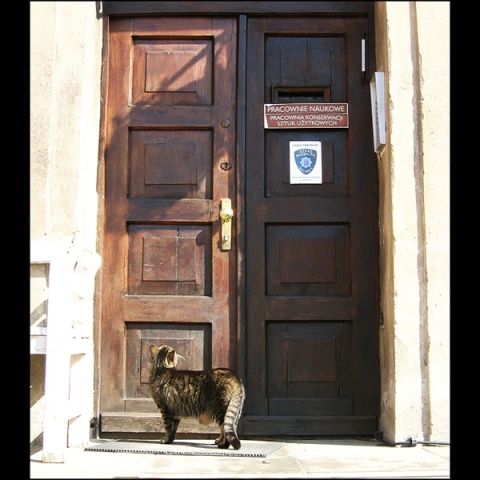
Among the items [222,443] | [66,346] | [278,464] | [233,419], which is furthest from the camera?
[222,443]

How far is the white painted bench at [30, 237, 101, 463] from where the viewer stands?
377cm

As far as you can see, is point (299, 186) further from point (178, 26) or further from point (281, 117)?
point (178, 26)

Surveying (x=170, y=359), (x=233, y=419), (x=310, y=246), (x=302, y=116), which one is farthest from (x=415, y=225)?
(x=170, y=359)

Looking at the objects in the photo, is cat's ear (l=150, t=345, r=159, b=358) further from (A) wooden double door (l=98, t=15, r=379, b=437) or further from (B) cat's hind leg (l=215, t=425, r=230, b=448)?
(B) cat's hind leg (l=215, t=425, r=230, b=448)

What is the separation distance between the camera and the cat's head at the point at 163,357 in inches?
179

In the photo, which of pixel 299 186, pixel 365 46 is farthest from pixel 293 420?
pixel 365 46

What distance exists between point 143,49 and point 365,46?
5.08 feet

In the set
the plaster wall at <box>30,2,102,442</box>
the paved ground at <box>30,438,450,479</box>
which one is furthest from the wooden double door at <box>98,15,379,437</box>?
the paved ground at <box>30,438,450,479</box>

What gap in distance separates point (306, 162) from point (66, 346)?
81.1 inches

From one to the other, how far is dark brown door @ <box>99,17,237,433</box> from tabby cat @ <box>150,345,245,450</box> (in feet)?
0.78

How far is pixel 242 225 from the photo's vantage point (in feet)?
15.8

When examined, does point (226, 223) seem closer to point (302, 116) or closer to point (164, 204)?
point (164, 204)

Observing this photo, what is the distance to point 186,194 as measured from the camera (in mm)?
4895

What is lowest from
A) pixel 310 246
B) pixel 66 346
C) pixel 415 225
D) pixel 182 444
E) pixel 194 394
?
pixel 182 444
